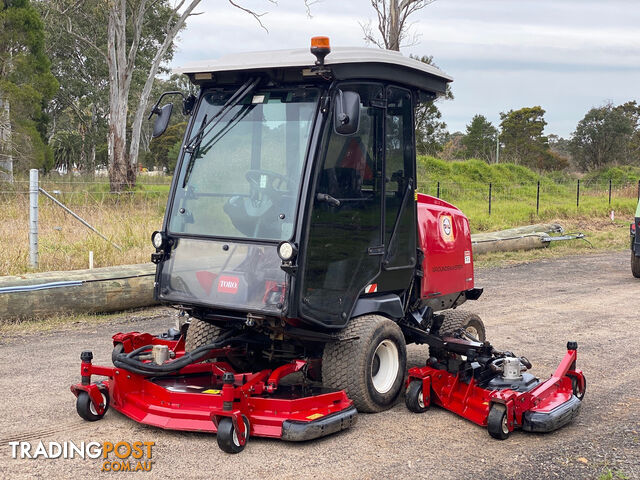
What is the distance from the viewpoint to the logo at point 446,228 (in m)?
6.56

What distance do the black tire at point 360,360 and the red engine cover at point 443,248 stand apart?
895 mm

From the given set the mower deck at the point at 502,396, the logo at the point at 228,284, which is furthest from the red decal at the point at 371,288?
the logo at the point at 228,284

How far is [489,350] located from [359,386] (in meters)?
1.11

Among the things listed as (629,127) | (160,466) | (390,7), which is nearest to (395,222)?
(160,466)

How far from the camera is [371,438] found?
504cm

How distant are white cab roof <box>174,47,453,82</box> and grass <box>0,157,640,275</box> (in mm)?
5745

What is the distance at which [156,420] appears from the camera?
16.1 feet

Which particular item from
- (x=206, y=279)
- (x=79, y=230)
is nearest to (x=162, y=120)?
(x=206, y=279)

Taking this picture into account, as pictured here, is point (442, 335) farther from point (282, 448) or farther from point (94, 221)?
point (94, 221)

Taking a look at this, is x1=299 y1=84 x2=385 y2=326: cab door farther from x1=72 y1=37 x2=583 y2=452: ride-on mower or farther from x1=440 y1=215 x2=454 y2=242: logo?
x1=440 y1=215 x2=454 y2=242: logo

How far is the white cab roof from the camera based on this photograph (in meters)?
5.12

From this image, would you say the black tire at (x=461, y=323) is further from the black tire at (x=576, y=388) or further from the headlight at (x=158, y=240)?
the headlight at (x=158, y=240)

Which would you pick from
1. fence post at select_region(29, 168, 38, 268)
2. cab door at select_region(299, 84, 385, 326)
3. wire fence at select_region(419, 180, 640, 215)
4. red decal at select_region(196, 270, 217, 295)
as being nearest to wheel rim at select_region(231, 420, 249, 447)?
cab door at select_region(299, 84, 385, 326)

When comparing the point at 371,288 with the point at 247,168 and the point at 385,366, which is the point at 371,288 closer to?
the point at 385,366
